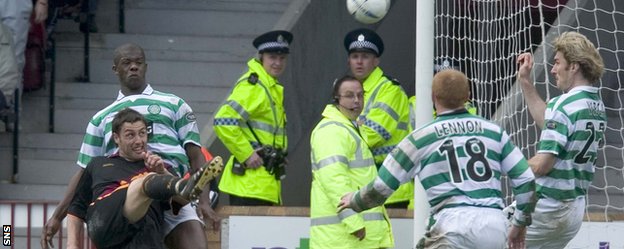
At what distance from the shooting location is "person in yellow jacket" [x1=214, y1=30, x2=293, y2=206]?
1334 cm

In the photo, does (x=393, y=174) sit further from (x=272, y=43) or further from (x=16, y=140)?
(x=16, y=140)

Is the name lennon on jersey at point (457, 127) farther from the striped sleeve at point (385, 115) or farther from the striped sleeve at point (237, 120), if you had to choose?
the striped sleeve at point (237, 120)

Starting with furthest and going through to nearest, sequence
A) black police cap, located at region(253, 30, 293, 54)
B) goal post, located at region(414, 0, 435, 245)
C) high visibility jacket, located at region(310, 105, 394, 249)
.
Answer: black police cap, located at region(253, 30, 293, 54)
high visibility jacket, located at region(310, 105, 394, 249)
goal post, located at region(414, 0, 435, 245)

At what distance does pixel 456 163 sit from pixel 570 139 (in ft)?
4.33

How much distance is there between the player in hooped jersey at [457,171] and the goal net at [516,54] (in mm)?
3629

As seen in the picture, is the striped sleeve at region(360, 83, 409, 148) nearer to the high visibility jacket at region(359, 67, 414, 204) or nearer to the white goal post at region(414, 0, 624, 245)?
the high visibility jacket at region(359, 67, 414, 204)

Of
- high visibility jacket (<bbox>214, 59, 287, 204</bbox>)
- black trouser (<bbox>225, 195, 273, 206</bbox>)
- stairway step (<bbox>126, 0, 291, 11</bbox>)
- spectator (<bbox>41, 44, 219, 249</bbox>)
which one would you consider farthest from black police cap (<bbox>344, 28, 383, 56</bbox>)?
stairway step (<bbox>126, 0, 291, 11</bbox>)

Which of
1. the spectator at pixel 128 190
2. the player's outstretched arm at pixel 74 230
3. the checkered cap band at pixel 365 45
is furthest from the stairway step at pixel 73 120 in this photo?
the spectator at pixel 128 190

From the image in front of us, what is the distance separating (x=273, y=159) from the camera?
43.9 feet

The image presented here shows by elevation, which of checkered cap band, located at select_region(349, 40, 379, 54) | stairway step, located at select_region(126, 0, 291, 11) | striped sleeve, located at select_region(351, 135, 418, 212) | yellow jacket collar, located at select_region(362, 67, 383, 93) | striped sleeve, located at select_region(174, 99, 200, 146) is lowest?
striped sleeve, located at select_region(351, 135, 418, 212)

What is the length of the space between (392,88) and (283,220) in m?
1.40

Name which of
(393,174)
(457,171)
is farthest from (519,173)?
(393,174)

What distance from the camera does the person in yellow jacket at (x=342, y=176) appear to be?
11922 millimetres

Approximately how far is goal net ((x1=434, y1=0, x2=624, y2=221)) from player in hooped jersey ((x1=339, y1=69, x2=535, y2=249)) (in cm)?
363
